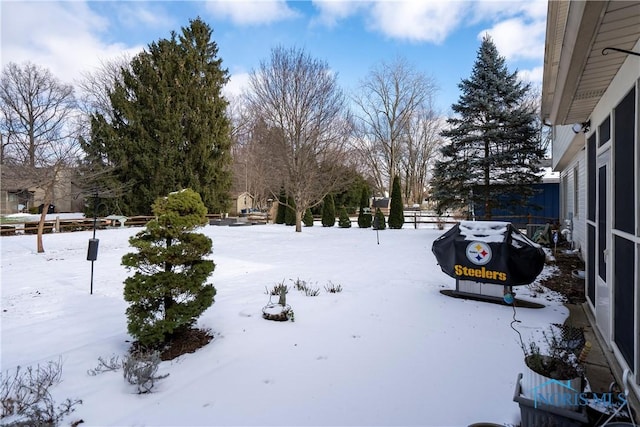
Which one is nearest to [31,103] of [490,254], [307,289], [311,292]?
[307,289]

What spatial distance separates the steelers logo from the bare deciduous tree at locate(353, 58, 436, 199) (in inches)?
914

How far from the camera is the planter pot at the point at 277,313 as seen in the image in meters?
4.20

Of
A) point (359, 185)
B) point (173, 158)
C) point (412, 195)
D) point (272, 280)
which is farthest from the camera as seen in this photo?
point (412, 195)

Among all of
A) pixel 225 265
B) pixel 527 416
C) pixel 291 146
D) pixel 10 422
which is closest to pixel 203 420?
pixel 10 422

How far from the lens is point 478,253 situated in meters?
4.84

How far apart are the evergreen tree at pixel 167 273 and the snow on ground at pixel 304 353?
40 cm

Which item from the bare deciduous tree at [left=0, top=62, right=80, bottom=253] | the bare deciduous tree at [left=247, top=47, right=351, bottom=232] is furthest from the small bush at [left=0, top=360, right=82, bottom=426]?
the bare deciduous tree at [left=0, top=62, right=80, bottom=253]

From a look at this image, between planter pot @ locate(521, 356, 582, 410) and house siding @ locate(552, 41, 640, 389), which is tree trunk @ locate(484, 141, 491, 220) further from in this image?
planter pot @ locate(521, 356, 582, 410)

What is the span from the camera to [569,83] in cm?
318

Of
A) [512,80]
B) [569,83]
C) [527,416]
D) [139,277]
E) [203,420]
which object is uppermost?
[512,80]

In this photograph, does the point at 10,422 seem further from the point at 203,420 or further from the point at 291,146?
the point at 291,146

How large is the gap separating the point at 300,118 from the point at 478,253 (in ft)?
38.9

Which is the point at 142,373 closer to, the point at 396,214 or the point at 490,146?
the point at 490,146

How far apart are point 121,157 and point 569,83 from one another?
21528 mm
